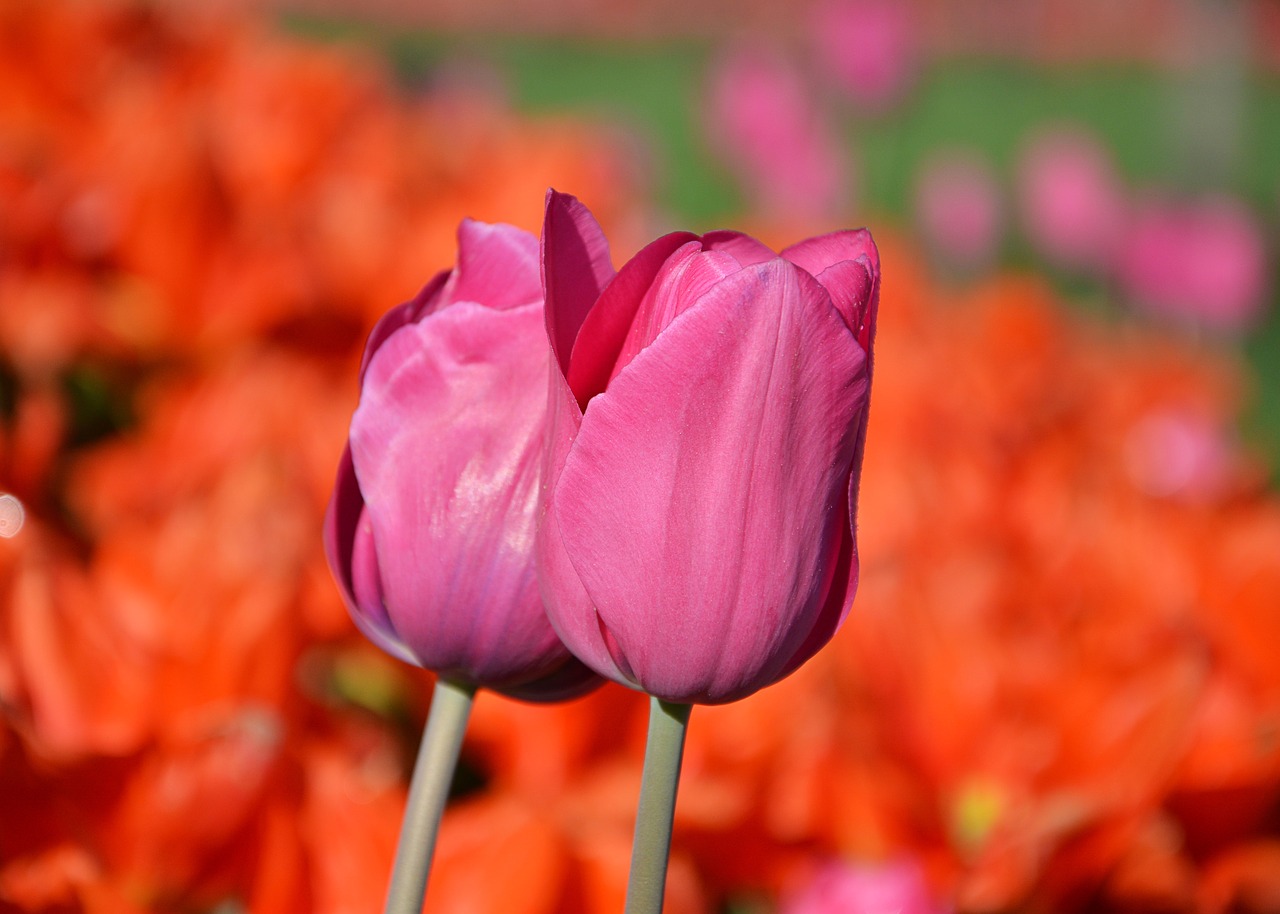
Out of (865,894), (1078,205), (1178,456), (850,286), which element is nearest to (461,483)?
(850,286)

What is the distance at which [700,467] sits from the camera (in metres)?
0.31

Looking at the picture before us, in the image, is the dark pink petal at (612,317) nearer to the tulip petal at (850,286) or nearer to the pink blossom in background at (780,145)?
the tulip petal at (850,286)

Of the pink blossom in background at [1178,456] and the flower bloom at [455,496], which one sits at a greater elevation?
the flower bloom at [455,496]

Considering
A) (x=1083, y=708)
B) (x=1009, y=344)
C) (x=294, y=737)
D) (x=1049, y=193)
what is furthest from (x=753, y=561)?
(x=1049, y=193)

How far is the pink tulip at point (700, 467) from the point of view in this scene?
31 centimetres

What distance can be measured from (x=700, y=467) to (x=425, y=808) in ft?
0.35

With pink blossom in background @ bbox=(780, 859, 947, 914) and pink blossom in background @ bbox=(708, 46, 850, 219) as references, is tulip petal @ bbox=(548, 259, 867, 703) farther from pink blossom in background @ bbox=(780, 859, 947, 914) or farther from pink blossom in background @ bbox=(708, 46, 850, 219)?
pink blossom in background @ bbox=(708, 46, 850, 219)

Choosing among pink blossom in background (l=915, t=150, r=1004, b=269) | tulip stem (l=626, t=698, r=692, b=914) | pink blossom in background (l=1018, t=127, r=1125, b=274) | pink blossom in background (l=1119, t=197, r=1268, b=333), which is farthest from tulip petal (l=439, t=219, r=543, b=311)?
pink blossom in background (l=915, t=150, r=1004, b=269)

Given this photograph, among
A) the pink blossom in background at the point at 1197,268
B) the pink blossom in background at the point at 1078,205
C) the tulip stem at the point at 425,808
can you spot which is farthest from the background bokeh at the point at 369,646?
the pink blossom in background at the point at 1078,205

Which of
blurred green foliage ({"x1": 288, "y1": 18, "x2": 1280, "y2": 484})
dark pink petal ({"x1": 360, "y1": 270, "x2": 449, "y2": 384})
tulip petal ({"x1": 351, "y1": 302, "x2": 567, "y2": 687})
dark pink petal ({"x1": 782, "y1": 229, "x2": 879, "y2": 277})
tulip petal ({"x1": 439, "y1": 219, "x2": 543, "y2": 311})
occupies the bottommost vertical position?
blurred green foliage ({"x1": 288, "y1": 18, "x2": 1280, "y2": 484})

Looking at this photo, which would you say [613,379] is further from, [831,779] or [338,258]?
[338,258]

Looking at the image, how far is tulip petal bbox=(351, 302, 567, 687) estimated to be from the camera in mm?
337

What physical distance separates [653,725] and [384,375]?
11cm

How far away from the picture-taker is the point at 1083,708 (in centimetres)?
70
